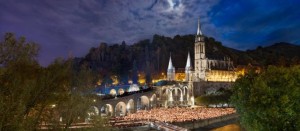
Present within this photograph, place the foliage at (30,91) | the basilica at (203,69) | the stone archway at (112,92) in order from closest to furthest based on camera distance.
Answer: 1. the foliage at (30,91)
2. the stone archway at (112,92)
3. the basilica at (203,69)

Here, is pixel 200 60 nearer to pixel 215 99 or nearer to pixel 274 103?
pixel 215 99

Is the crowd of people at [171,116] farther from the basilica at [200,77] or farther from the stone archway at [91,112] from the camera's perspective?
the basilica at [200,77]

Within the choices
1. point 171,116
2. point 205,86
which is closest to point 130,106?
point 171,116

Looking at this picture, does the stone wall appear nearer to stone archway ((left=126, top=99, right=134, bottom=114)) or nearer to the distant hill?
stone archway ((left=126, top=99, right=134, bottom=114))

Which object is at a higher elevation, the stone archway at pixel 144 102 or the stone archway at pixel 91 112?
the stone archway at pixel 91 112

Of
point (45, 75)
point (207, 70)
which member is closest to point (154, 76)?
point (207, 70)

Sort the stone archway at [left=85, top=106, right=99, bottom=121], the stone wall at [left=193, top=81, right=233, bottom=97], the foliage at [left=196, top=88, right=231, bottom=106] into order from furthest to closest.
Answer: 1. the stone wall at [left=193, top=81, right=233, bottom=97]
2. the foliage at [left=196, top=88, right=231, bottom=106]
3. the stone archway at [left=85, top=106, right=99, bottom=121]

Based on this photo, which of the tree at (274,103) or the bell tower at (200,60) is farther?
the bell tower at (200,60)

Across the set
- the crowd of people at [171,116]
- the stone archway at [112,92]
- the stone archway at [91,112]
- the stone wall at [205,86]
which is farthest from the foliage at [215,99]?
the stone archway at [91,112]

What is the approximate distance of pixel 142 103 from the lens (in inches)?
3211

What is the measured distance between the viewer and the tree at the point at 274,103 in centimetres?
2288

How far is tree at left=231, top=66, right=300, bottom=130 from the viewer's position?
22875mm

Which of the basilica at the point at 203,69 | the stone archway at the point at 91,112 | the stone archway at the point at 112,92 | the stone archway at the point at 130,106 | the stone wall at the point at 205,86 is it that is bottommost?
the stone archway at the point at 130,106

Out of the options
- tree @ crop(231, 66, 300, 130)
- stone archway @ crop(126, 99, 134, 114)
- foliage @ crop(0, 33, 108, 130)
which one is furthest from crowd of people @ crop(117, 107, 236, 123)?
foliage @ crop(0, 33, 108, 130)
